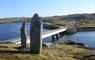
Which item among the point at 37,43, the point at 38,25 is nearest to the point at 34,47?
the point at 37,43

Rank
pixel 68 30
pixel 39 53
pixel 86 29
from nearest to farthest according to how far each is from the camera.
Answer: pixel 39 53, pixel 68 30, pixel 86 29

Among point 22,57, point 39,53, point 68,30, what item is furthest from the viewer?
point 68,30

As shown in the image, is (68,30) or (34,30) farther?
(68,30)

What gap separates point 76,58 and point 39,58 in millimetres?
4781

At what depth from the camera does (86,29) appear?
130750 mm

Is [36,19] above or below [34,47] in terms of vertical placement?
above

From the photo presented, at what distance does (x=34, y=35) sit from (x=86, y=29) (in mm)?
108591

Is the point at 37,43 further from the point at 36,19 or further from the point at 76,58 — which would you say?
the point at 76,58

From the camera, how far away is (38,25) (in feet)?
79.8

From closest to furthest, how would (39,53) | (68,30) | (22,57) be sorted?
(22,57)
(39,53)
(68,30)

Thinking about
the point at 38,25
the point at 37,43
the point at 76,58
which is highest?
the point at 38,25

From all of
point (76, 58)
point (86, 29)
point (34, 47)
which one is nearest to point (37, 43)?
point (34, 47)

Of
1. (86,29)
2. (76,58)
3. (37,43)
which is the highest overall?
(37,43)

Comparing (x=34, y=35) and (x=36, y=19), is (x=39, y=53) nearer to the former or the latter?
(x=34, y=35)
